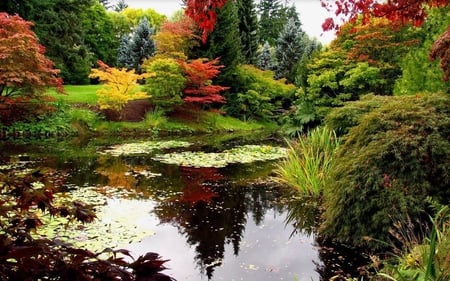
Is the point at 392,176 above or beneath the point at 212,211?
above

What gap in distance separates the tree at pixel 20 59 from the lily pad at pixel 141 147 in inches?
147

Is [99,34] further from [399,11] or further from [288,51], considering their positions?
[399,11]

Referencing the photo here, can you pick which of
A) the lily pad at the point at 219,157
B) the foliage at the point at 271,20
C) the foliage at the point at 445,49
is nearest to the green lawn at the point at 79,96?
the lily pad at the point at 219,157

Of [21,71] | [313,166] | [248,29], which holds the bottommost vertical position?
[313,166]

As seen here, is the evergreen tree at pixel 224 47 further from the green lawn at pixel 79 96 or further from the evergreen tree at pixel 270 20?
the evergreen tree at pixel 270 20

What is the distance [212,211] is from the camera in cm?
582

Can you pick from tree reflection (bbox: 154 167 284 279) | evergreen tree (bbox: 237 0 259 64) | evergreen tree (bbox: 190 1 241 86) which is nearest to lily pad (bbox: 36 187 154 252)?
tree reflection (bbox: 154 167 284 279)

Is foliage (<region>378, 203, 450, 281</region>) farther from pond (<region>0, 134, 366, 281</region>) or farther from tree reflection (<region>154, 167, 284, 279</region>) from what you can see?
tree reflection (<region>154, 167, 284, 279</region>)

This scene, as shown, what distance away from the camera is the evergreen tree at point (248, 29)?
26531mm

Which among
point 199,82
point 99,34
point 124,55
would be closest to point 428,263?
point 199,82

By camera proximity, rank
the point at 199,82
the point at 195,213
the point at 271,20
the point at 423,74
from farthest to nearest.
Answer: the point at 271,20 → the point at 199,82 → the point at 423,74 → the point at 195,213

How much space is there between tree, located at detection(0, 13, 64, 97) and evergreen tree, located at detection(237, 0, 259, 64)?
15.6 m

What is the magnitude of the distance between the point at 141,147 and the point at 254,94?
31.0 feet

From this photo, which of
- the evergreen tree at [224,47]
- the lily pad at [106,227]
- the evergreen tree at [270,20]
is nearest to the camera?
the lily pad at [106,227]
